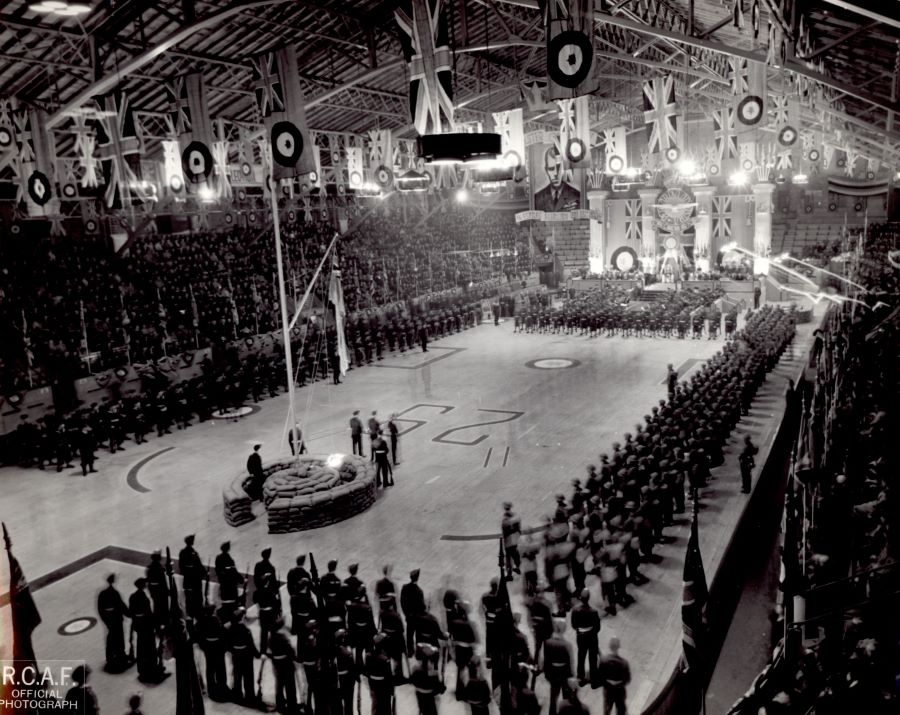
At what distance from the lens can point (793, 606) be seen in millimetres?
7008

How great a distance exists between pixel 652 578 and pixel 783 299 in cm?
2982

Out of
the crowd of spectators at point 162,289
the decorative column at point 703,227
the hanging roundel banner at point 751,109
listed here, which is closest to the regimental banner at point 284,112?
the hanging roundel banner at point 751,109

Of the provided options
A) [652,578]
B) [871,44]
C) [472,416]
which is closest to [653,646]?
[652,578]

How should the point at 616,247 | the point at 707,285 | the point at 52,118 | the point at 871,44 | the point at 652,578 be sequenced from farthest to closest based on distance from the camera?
1. the point at 616,247
2. the point at 707,285
3. the point at 52,118
4. the point at 871,44
5. the point at 652,578

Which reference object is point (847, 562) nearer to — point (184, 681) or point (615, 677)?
point (615, 677)

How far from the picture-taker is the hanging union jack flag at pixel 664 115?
19938 mm

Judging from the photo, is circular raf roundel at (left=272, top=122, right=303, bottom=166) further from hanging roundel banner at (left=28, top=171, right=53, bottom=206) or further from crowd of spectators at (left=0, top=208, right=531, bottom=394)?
crowd of spectators at (left=0, top=208, right=531, bottom=394)

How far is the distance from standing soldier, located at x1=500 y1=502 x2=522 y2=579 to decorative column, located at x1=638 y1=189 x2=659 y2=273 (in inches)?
1214

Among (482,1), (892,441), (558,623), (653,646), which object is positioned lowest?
(653,646)

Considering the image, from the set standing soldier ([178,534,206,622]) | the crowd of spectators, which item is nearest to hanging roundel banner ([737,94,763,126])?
standing soldier ([178,534,206,622])

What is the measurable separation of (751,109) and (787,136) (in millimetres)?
3284

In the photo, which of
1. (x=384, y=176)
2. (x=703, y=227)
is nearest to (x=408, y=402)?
(x=384, y=176)

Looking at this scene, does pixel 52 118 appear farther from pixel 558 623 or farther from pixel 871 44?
pixel 871 44

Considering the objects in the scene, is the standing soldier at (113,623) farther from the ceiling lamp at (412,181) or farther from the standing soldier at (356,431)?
the ceiling lamp at (412,181)
